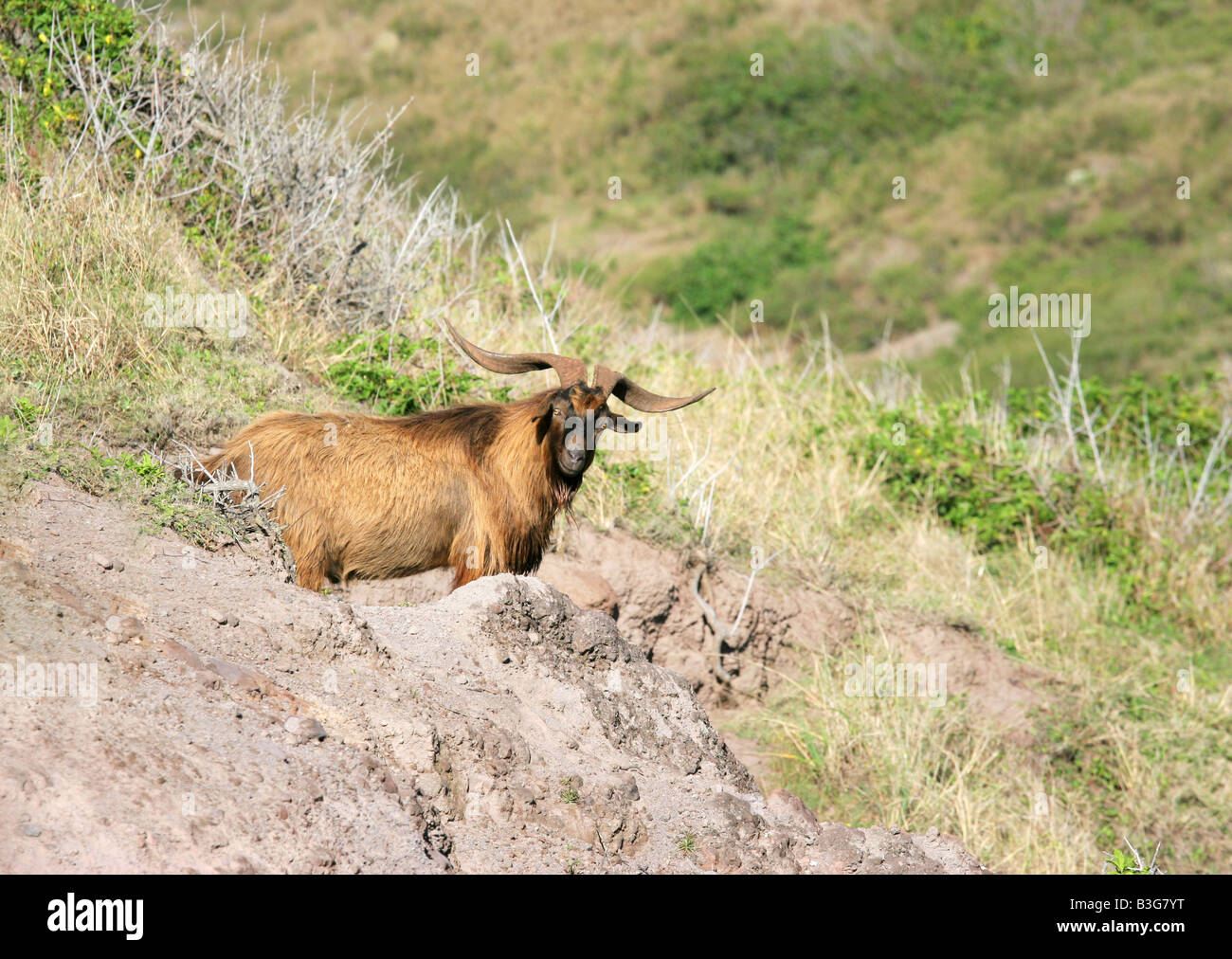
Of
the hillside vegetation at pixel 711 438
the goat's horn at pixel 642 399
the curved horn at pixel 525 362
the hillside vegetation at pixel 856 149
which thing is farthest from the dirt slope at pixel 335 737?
the hillside vegetation at pixel 856 149

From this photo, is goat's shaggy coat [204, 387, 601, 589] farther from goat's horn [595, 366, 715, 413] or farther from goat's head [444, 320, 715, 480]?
goat's horn [595, 366, 715, 413]

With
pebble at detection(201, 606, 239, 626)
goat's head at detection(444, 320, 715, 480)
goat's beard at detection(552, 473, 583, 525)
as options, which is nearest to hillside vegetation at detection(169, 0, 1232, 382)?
goat's head at detection(444, 320, 715, 480)

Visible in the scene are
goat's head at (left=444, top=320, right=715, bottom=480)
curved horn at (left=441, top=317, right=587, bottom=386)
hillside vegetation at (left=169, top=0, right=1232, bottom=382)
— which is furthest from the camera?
hillside vegetation at (left=169, top=0, right=1232, bottom=382)

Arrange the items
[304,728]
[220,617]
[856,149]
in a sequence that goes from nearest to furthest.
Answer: [304,728] < [220,617] < [856,149]

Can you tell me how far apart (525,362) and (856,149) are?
25.1 metres

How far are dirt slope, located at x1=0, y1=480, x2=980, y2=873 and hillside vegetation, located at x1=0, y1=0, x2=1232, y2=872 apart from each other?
845mm

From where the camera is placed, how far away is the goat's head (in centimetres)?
713

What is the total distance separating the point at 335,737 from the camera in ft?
15.7

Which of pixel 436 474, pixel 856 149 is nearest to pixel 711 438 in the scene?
pixel 436 474

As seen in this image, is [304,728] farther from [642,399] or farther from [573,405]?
[642,399]

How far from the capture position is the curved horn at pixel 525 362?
7.39 m

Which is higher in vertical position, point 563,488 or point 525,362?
point 525,362

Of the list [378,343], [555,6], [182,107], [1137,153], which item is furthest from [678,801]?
[555,6]

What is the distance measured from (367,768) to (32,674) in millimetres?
1196
